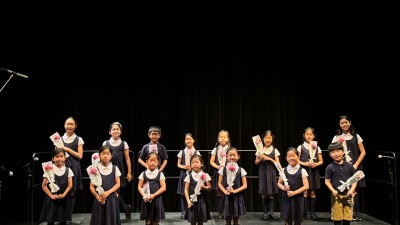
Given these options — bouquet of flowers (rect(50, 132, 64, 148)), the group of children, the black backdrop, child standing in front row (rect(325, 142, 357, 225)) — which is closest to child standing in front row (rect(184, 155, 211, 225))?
the group of children

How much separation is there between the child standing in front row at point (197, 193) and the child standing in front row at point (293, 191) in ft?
2.77

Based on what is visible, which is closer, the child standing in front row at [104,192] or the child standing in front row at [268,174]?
the child standing in front row at [104,192]

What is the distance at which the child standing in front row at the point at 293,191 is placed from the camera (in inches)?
187

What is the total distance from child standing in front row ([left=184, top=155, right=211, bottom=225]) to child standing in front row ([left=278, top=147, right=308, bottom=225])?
2.77 feet

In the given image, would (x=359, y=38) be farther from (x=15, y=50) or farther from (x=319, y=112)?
(x=15, y=50)

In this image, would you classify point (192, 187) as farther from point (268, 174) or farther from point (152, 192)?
point (268, 174)

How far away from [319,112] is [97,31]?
4.05 m

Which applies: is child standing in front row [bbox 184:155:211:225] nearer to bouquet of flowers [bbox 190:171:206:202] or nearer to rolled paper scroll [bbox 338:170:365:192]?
bouquet of flowers [bbox 190:171:206:202]

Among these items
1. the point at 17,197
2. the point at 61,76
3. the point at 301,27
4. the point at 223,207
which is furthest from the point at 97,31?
the point at 223,207

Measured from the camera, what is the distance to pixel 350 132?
575 centimetres

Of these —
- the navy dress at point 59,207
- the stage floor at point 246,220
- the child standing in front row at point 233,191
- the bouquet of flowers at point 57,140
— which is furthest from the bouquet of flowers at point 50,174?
the child standing in front row at point 233,191

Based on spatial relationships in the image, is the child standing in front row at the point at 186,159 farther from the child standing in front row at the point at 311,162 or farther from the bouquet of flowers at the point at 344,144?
the bouquet of flowers at the point at 344,144

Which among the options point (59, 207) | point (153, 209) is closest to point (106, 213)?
point (153, 209)

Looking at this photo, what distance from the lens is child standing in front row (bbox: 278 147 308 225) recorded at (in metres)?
4.75
